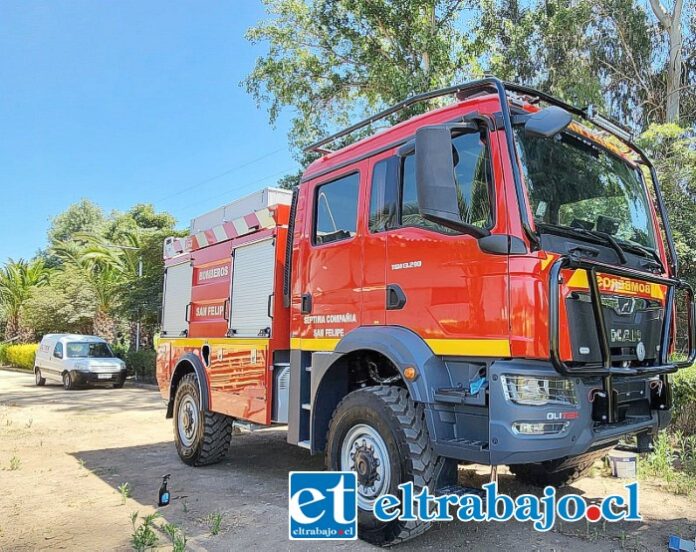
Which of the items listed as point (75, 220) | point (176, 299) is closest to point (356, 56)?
point (176, 299)

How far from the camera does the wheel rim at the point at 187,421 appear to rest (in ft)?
22.1

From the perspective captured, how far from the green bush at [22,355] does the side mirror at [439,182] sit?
27728 millimetres

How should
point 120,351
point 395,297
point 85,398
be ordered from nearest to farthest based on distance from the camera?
point 395,297 < point 85,398 < point 120,351

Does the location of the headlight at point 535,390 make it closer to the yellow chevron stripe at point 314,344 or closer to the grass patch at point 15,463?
the yellow chevron stripe at point 314,344

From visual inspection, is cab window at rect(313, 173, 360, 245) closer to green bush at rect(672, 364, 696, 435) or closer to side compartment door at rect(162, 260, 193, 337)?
side compartment door at rect(162, 260, 193, 337)

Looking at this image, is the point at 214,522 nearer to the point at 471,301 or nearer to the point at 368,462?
the point at 368,462

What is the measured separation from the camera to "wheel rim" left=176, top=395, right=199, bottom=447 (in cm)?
675

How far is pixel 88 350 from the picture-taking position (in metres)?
18.8

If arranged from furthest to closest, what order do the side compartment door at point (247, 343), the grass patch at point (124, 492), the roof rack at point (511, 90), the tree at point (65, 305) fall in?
the tree at point (65, 305) → the side compartment door at point (247, 343) → the grass patch at point (124, 492) → the roof rack at point (511, 90)

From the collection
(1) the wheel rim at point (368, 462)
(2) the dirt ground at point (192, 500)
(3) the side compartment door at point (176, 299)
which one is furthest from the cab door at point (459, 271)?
(3) the side compartment door at point (176, 299)

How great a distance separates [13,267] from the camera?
31906 mm

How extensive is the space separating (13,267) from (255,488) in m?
31.9

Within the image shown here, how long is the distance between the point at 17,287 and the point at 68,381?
55.2ft

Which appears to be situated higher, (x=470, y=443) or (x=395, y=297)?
(x=395, y=297)
